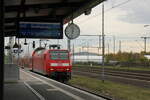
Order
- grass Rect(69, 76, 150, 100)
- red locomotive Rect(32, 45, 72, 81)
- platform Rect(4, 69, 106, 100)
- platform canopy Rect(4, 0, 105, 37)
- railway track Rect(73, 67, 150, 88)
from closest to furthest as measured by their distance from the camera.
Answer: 1. platform canopy Rect(4, 0, 105, 37)
2. platform Rect(4, 69, 106, 100)
3. grass Rect(69, 76, 150, 100)
4. railway track Rect(73, 67, 150, 88)
5. red locomotive Rect(32, 45, 72, 81)

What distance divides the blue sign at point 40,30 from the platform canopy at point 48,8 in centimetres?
62

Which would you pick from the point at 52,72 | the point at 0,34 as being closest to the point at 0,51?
the point at 0,34

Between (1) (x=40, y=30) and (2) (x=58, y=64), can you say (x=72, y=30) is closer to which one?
(1) (x=40, y=30)

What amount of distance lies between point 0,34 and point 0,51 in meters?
0.38

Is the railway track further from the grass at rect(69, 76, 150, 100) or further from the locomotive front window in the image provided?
the locomotive front window

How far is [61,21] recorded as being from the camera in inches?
774

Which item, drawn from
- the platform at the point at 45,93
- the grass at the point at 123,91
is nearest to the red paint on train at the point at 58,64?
the grass at the point at 123,91

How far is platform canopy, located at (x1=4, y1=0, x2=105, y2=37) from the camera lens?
15062 mm

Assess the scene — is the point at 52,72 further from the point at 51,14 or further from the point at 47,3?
the point at 47,3

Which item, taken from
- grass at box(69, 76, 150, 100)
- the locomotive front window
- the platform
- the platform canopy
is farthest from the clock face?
the locomotive front window

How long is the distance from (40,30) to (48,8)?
2.33 m

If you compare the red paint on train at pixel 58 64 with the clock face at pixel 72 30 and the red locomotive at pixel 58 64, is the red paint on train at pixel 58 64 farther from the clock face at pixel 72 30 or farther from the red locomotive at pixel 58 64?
the clock face at pixel 72 30

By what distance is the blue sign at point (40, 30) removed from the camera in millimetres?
18141

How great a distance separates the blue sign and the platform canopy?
62 centimetres
